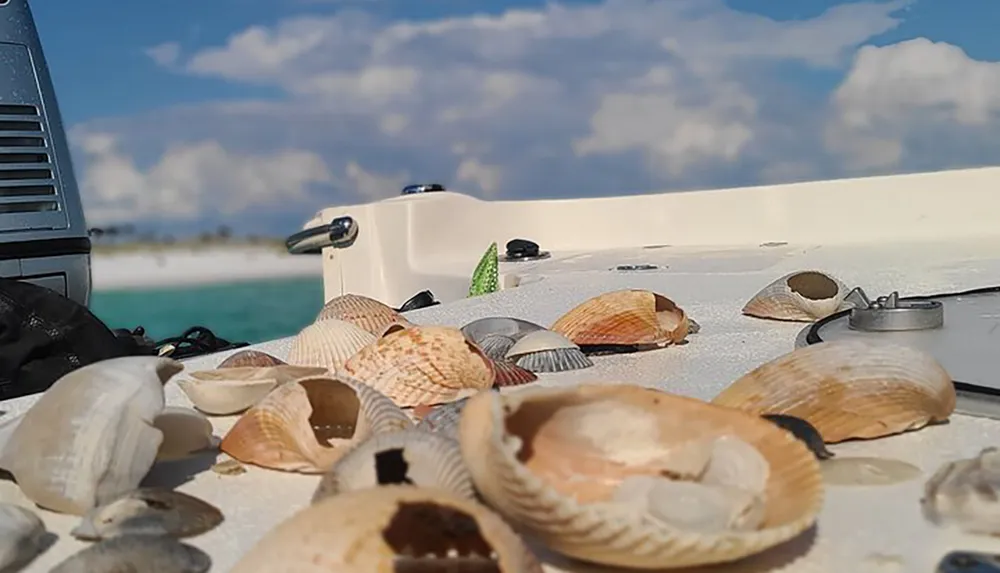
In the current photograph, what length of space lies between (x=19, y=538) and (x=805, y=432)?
0.57 meters

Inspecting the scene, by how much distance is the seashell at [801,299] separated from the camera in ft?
4.64

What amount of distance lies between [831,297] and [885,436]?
75 centimetres

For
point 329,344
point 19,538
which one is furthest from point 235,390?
point 19,538

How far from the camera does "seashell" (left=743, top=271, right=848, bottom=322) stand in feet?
4.64

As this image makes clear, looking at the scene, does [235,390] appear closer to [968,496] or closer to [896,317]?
[968,496]

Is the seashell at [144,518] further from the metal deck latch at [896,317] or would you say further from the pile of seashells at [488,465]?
the metal deck latch at [896,317]

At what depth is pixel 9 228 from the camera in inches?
71.4

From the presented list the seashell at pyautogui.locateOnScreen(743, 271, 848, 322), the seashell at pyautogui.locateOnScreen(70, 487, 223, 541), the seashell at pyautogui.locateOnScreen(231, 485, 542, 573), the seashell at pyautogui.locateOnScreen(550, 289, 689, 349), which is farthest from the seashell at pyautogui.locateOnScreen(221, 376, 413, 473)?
the seashell at pyautogui.locateOnScreen(743, 271, 848, 322)

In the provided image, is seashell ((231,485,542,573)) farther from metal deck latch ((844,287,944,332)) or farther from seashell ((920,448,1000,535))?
metal deck latch ((844,287,944,332))

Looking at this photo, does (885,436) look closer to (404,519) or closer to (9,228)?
(404,519)

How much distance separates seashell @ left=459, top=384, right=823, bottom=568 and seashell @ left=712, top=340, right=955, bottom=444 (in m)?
0.17

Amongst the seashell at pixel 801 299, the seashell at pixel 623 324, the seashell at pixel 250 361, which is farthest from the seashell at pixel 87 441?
the seashell at pixel 801 299

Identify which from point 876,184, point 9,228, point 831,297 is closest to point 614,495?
point 831,297

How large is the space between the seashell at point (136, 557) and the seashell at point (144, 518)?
28 mm
